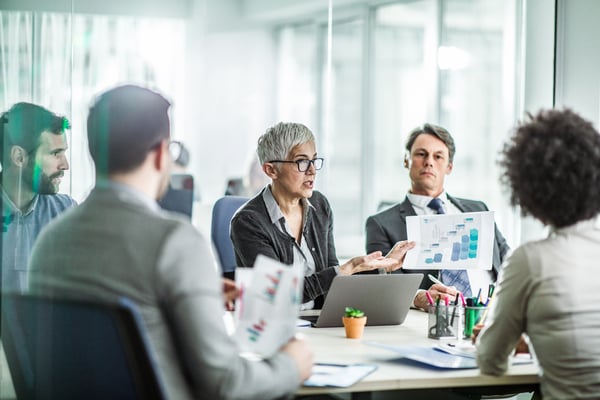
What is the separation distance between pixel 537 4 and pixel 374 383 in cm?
366

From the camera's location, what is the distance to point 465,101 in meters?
6.67

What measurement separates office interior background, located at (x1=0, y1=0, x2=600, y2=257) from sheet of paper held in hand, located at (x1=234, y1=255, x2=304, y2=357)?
10.1ft

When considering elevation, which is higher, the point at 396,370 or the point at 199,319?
the point at 199,319

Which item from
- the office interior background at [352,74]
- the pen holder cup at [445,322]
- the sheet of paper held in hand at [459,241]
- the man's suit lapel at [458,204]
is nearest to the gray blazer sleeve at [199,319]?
the pen holder cup at [445,322]

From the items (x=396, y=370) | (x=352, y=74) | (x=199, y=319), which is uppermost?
(x=352, y=74)

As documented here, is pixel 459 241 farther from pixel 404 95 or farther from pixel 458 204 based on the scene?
pixel 404 95

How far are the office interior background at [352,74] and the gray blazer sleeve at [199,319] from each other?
10.9 ft

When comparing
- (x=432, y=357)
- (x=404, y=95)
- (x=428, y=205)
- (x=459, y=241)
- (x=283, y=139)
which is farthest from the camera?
(x=404, y=95)

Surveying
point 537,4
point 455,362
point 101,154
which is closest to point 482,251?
point 455,362

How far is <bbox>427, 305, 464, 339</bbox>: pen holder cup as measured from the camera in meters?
2.68

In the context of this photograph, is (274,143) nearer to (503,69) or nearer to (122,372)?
(122,372)

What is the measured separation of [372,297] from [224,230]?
3.90 feet

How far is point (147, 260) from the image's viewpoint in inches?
66.6

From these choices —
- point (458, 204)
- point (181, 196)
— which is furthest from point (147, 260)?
point (181, 196)
